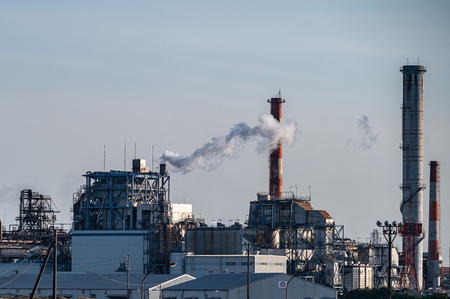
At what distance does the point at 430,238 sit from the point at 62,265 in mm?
59075

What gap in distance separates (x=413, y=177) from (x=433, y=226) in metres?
13.6

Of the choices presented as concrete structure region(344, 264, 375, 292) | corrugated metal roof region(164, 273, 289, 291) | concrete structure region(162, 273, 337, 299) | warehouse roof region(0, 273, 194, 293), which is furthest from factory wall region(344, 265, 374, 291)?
warehouse roof region(0, 273, 194, 293)

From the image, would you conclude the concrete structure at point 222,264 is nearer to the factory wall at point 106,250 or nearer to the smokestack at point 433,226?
the factory wall at point 106,250

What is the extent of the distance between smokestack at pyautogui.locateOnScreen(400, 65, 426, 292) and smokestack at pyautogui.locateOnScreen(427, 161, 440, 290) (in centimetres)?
822

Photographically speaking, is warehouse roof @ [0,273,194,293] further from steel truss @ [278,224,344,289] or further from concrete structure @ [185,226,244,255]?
steel truss @ [278,224,344,289]

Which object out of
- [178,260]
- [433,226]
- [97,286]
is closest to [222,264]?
[178,260]

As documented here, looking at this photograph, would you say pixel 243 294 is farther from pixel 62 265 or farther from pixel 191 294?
pixel 62 265

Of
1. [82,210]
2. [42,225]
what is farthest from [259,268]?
[42,225]

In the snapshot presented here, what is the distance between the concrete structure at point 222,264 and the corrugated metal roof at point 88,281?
8685mm

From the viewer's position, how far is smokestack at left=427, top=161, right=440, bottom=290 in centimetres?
13362

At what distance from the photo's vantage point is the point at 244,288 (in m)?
83.6

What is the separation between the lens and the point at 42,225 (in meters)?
136

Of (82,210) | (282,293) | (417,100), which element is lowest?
(282,293)

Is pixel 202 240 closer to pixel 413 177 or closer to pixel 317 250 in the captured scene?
pixel 317 250
